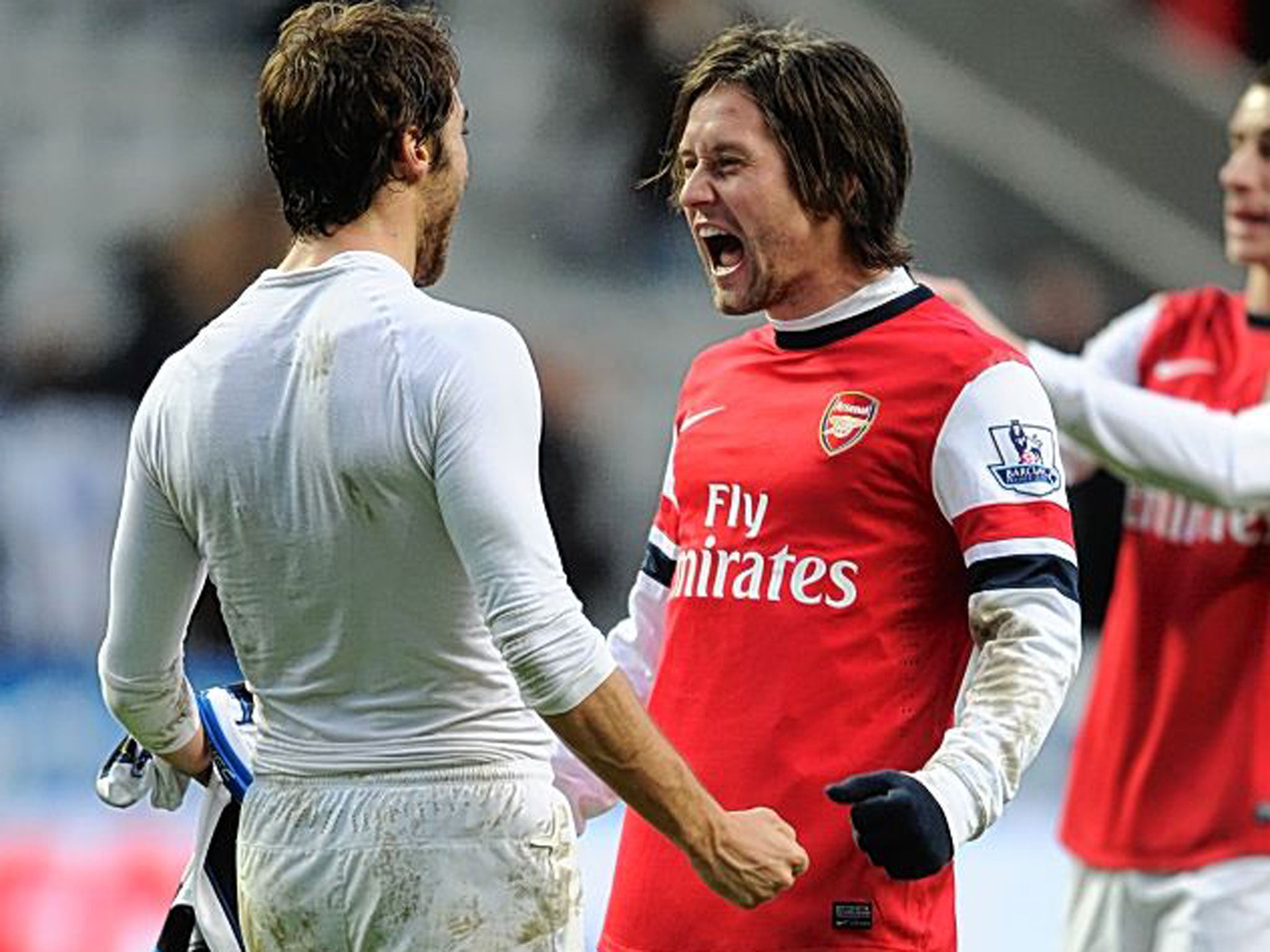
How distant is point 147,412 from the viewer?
A: 2955 millimetres

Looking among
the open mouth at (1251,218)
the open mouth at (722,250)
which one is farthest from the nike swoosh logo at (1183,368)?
the open mouth at (722,250)

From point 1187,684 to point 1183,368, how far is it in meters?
0.55

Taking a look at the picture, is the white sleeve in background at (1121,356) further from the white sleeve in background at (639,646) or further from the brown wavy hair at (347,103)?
the brown wavy hair at (347,103)

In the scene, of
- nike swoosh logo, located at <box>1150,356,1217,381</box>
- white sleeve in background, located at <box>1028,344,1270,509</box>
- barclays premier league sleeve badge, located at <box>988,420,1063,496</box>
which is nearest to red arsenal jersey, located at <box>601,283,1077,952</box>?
barclays premier league sleeve badge, located at <box>988,420,1063,496</box>

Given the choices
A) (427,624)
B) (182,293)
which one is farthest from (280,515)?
(182,293)

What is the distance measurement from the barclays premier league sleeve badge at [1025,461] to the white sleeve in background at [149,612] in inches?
36.0

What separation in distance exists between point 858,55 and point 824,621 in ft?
2.33

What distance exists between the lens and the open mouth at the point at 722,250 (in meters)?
3.23

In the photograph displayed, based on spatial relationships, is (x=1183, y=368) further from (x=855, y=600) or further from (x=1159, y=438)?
(x=855, y=600)

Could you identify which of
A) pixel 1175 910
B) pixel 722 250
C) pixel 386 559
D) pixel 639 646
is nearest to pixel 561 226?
pixel 1175 910

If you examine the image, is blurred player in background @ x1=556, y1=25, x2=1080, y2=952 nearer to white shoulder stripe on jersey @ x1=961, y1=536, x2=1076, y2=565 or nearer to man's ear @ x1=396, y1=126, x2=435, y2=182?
white shoulder stripe on jersey @ x1=961, y1=536, x2=1076, y2=565

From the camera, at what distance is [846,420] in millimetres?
3119

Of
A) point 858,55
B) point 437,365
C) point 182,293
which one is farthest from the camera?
point 182,293

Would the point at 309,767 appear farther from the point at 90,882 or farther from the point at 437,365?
the point at 90,882
